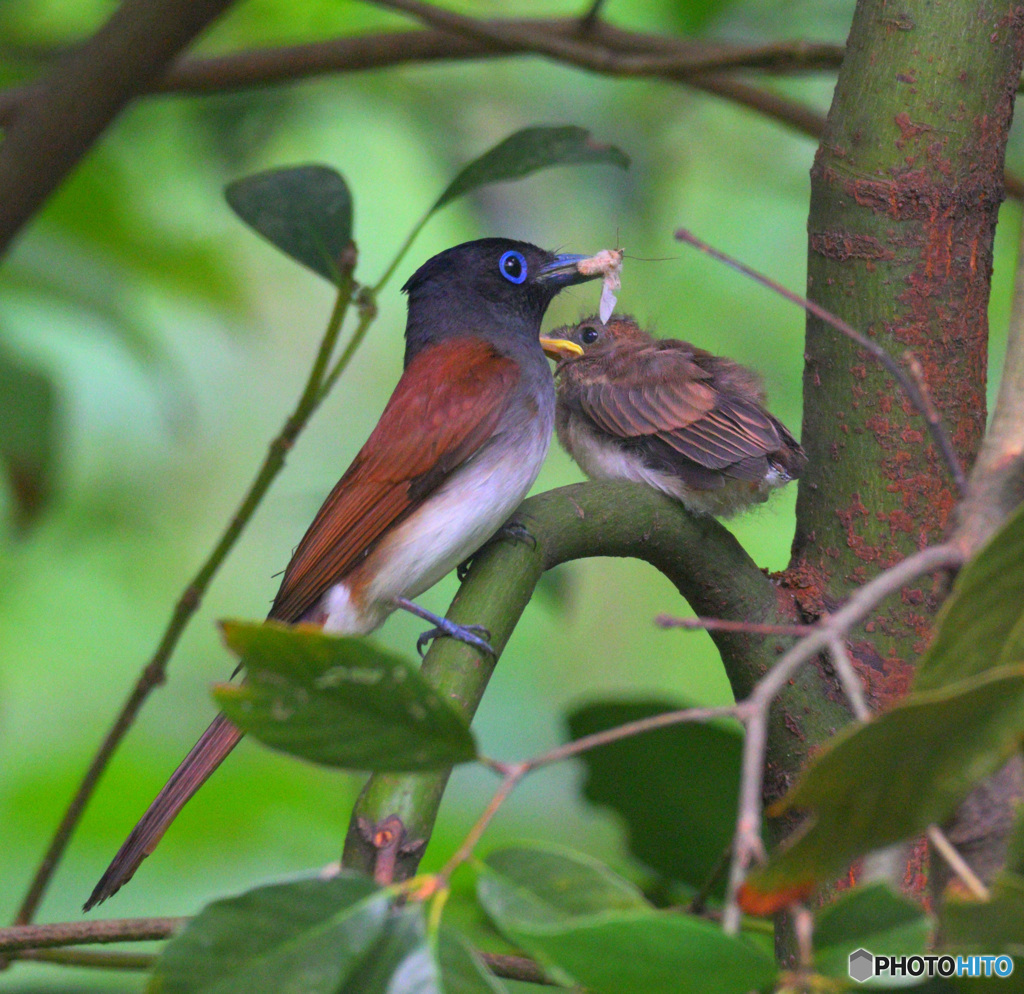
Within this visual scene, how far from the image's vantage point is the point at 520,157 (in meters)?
1.91

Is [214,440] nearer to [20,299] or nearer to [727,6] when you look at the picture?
[20,299]

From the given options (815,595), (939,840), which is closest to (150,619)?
(815,595)

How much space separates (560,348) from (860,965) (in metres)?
2.13

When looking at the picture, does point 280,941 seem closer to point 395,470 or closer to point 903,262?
point 903,262

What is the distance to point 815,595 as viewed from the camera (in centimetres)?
172

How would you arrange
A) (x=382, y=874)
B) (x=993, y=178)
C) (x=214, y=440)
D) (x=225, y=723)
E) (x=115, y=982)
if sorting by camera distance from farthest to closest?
(x=214, y=440) < (x=115, y=982) < (x=225, y=723) < (x=993, y=178) < (x=382, y=874)

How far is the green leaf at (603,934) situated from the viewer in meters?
0.69

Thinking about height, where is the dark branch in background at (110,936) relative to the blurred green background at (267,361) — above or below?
below

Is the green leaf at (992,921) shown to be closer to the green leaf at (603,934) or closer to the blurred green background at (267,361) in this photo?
the green leaf at (603,934)

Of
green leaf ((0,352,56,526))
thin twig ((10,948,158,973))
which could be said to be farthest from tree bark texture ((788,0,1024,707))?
green leaf ((0,352,56,526))

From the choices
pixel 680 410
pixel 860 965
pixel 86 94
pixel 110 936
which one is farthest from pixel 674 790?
pixel 86 94

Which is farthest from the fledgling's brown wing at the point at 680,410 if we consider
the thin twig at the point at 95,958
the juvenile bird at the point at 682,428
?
the thin twig at the point at 95,958

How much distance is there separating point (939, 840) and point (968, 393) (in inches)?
40.7

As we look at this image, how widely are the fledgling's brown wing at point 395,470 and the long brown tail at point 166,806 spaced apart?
367 mm
